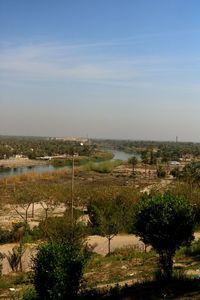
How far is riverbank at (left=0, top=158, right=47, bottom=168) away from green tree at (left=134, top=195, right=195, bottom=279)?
104m

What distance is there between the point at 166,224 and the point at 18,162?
116705 mm

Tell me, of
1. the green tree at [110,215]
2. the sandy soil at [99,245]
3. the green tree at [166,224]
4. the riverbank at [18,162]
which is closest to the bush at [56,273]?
the green tree at [166,224]

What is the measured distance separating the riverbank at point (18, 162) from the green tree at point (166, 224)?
104m

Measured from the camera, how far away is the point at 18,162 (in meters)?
128

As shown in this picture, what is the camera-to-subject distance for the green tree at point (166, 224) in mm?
14727

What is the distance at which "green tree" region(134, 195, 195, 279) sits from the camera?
14.7 m

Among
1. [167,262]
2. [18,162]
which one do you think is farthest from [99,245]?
[18,162]

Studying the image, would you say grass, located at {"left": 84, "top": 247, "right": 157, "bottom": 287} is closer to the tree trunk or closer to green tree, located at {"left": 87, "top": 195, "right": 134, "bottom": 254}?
the tree trunk

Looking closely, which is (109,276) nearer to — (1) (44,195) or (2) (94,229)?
(2) (94,229)

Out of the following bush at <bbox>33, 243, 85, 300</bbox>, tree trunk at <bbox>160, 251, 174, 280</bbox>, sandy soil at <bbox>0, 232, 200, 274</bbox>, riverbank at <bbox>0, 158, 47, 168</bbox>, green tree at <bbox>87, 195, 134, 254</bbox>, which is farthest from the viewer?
riverbank at <bbox>0, 158, 47, 168</bbox>

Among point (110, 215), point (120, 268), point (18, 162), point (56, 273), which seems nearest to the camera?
point (56, 273)

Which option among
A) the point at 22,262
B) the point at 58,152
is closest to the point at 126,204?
the point at 22,262

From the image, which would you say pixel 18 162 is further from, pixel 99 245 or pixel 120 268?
pixel 120 268

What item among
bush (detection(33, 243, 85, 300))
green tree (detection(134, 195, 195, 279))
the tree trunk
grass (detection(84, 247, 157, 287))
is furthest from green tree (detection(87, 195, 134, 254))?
bush (detection(33, 243, 85, 300))
